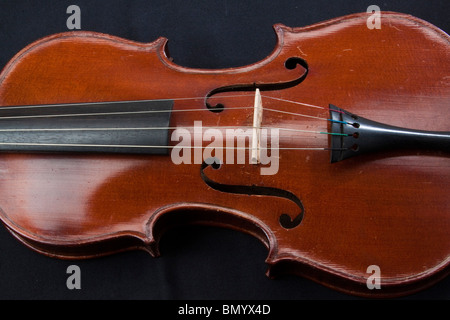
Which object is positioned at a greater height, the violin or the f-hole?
the f-hole

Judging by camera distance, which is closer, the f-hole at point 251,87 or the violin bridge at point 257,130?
the violin bridge at point 257,130

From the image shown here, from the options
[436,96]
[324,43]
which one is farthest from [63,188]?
[436,96]

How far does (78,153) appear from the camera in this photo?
1.19 m

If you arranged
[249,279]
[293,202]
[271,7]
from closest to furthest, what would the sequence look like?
[293,202] < [249,279] < [271,7]

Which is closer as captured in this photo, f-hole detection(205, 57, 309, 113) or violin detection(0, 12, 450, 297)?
violin detection(0, 12, 450, 297)

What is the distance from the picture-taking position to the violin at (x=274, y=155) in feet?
3.57

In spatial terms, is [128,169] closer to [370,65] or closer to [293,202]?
[293,202]

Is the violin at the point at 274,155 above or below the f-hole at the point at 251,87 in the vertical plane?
below

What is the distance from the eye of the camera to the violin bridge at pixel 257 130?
109cm

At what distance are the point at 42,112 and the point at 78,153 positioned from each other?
17 centimetres

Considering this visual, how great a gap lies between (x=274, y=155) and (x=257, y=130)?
85 mm

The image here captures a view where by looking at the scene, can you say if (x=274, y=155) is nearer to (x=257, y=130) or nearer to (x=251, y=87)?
(x=257, y=130)

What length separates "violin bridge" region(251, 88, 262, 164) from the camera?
109cm

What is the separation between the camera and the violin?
3.57ft
